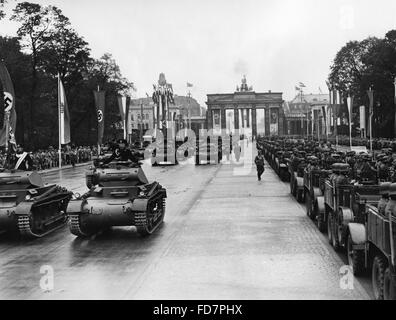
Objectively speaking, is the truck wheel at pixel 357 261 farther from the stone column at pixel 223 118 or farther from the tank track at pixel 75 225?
Answer: the stone column at pixel 223 118

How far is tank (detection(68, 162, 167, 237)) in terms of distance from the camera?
14.5 m

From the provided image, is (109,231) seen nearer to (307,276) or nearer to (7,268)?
(7,268)

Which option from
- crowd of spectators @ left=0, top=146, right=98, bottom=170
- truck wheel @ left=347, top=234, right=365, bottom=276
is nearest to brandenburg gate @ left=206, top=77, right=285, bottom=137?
crowd of spectators @ left=0, top=146, right=98, bottom=170

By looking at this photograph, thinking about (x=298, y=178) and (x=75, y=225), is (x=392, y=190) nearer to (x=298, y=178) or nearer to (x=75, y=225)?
(x=75, y=225)

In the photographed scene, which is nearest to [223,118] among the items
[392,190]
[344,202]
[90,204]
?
[90,204]

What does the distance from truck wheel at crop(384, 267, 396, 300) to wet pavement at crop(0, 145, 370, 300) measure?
94 centimetres

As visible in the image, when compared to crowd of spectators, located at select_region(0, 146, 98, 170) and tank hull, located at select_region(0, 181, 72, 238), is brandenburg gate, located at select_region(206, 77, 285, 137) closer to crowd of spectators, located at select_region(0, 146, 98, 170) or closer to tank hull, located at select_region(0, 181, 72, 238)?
crowd of spectators, located at select_region(0, 146, 98, 170)

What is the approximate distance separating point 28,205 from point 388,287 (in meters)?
9.46

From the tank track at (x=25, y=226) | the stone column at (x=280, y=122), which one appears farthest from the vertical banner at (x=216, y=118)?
the tank track at (x=25, y=226)

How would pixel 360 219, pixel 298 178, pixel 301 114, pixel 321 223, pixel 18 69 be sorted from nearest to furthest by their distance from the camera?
pixel 360 219 < pixel 321 223 < pixel 298 178 < pixel 18 69 < pixel 301 114

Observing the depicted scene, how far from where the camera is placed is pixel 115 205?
578 inches

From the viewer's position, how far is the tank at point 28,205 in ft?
48.4

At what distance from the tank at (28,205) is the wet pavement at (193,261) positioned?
0.39 m
